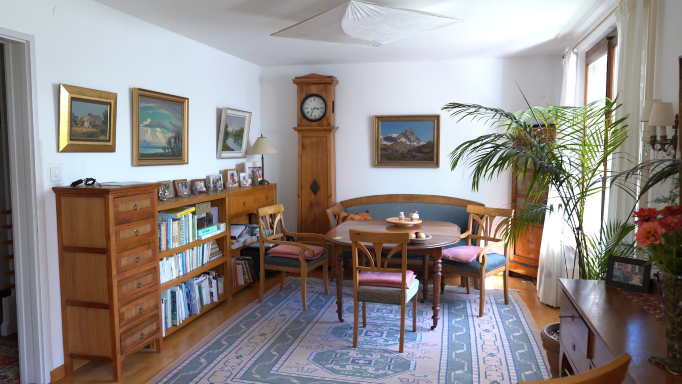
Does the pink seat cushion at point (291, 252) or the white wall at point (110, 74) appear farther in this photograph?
the pink seat cushion at point (291, 252)

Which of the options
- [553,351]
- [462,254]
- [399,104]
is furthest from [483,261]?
[399,104]

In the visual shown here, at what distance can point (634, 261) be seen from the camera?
2.32m

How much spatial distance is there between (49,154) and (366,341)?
2.84 meters

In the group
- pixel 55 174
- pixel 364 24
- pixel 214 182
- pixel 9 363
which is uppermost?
pixel 364 24

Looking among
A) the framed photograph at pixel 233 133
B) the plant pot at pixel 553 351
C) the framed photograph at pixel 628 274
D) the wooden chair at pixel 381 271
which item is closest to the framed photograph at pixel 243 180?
the framed photograph at pixel 233 133

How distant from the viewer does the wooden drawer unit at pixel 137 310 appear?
3.20 meters

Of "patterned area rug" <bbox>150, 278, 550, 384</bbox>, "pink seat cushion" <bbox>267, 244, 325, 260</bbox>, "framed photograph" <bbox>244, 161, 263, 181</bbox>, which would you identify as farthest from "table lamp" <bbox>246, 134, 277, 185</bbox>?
"patterned area rug" <bbox>150, 278, 550, 384</bbox>

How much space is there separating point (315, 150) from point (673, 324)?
4867 millimetres

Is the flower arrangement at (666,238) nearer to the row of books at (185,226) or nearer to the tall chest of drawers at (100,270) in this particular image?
the tall chest of drawers at (100,270)

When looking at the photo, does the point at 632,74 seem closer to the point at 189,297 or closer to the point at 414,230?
the point at 414,230

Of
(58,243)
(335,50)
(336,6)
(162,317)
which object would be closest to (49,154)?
(58,243)

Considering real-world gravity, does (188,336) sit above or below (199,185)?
below

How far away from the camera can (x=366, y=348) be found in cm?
368

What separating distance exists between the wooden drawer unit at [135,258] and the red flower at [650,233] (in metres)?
3.10
